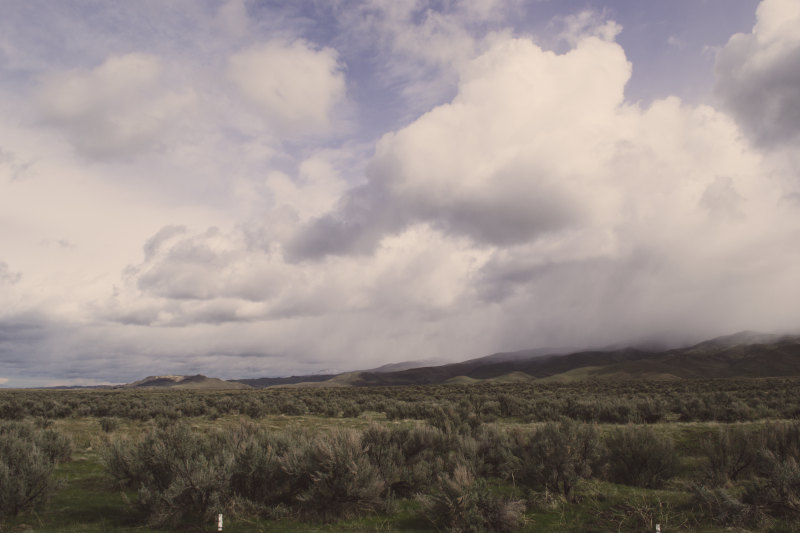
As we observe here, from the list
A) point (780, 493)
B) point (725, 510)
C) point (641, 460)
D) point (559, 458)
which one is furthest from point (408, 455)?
point (780, 493)

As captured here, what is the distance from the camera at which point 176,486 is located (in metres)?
9.71

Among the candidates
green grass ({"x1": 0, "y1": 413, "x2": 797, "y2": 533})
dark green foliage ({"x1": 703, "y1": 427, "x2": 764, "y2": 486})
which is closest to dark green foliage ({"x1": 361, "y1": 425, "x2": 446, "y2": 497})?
green grass ({"x1": 0, "y1": 413, "x2": 797, "y2": 533})

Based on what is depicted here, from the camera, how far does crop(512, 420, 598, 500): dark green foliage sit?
11.6m

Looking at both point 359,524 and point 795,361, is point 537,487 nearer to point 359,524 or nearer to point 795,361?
point 359,524

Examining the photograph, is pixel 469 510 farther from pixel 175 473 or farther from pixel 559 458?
pixel 175 473

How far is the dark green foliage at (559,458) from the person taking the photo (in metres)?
11.6

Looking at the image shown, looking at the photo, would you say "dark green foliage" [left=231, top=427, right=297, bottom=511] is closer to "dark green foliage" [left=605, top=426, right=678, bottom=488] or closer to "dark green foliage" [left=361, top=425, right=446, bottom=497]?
"dark green foliage" [left=361, top=425, right=446, bottom=497]

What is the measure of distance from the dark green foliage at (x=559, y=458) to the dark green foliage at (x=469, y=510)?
241 cm

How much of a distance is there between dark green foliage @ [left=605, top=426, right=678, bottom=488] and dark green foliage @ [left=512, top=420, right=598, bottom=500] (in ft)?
3.02

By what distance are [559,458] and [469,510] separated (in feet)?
13.1

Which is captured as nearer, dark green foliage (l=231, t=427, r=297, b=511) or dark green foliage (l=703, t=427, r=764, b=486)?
dark green foliage (l=231, t=427, r=297, b=511)

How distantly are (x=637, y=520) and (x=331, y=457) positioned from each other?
274 inches

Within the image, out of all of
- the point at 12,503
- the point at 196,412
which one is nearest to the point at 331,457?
the point at 12,503

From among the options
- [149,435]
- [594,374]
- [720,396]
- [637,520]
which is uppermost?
[149,435]
